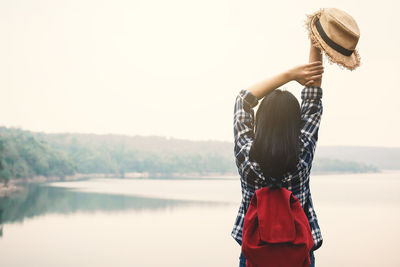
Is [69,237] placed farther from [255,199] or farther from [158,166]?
[158,166]

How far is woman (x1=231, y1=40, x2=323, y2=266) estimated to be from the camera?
119 centimetres

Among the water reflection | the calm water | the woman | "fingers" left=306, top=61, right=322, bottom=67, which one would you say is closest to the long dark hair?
the woman

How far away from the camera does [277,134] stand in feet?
3.95

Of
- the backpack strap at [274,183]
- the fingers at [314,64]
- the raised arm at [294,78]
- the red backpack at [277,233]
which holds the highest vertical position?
the fingers at [314,64]

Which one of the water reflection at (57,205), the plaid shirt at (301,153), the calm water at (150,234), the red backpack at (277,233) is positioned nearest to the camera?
the red backpack at (277,233)

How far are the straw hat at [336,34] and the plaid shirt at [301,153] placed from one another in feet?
0.35

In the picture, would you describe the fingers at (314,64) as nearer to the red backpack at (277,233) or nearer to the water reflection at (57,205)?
the red backpack at (277,233)

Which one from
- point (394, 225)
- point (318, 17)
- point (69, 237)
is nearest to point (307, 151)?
point (318, 17)

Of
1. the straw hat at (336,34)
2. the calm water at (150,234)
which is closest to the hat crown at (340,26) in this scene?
the straw hat at (336,34)

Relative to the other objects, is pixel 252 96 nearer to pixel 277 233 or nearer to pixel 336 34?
pixel 336 34

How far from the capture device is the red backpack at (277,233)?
1.12 m

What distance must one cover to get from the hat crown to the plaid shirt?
145mm

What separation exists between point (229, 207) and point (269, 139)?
76.3 feet

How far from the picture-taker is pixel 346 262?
11.0 metres
